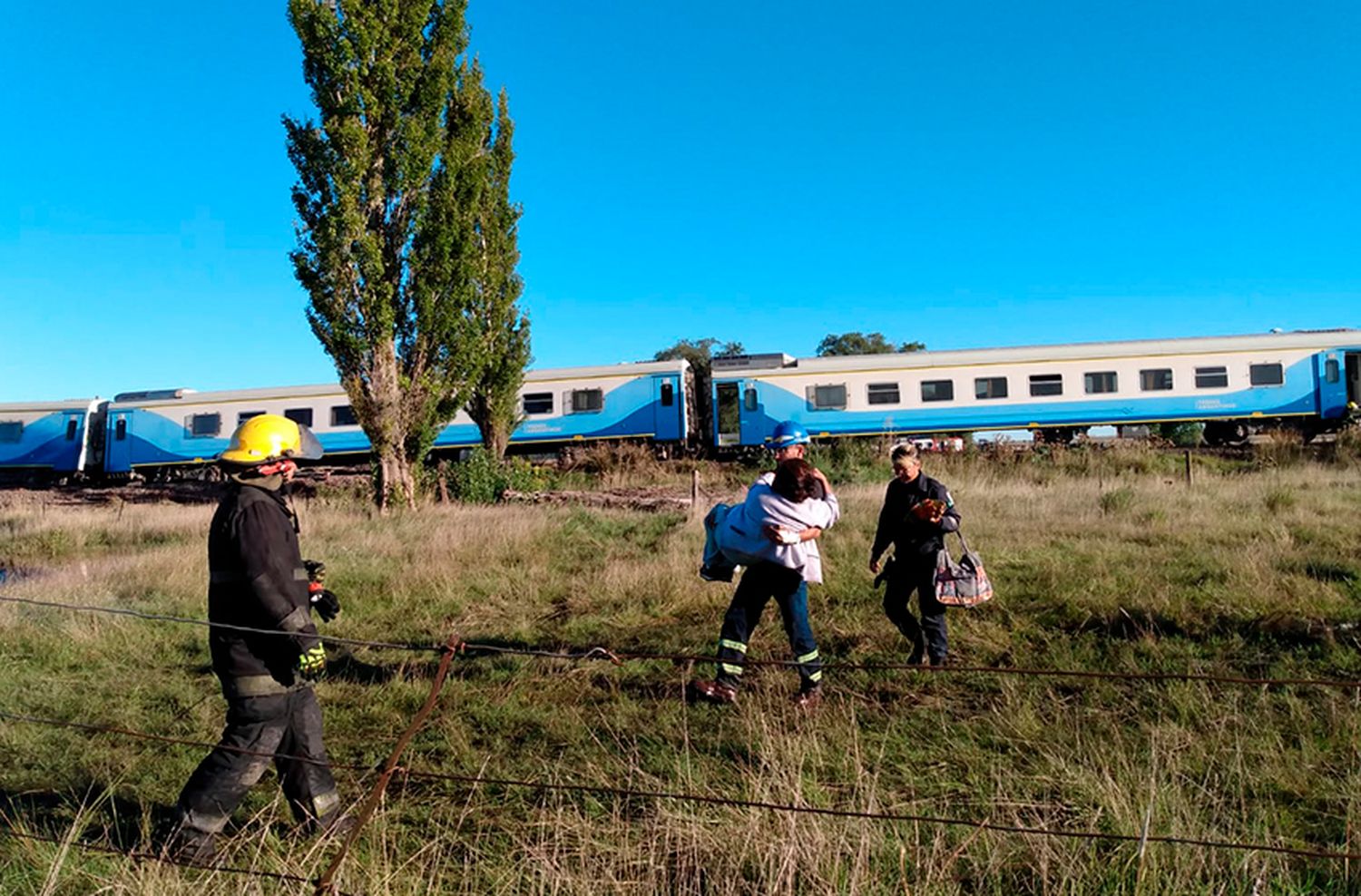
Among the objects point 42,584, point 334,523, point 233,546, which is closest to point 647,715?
A: point 233,546

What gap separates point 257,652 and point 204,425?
26.1 m

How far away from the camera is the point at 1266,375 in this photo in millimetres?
20797

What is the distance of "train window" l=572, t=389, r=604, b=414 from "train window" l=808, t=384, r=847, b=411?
585 cm

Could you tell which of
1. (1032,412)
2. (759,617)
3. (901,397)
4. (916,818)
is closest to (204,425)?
(901,397)

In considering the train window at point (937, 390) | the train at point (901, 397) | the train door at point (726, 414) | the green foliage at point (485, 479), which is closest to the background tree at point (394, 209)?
the green foliage at point (485, 479)

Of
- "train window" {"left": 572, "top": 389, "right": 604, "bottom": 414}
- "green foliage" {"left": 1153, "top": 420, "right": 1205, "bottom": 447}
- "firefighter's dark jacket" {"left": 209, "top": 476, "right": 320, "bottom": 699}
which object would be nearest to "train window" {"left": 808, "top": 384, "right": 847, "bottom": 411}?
"train window" {"left": 572, "top": 389, "right": 604, "bottom": 414}

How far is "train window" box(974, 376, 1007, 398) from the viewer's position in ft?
71.0

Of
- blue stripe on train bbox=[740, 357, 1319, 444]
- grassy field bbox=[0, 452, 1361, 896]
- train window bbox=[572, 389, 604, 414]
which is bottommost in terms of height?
grassy field bbox=[0, 452, 1361, 896]

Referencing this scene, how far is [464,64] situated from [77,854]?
14.5 meters

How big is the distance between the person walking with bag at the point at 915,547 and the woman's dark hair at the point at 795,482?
967 millimetres

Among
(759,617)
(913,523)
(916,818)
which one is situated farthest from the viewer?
(913,523)

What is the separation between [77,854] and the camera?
3188 mm

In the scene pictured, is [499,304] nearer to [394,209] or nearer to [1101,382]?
[394,209]

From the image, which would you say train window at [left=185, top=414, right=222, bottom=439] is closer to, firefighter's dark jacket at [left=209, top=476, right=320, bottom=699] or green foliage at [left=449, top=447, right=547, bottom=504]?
green foliage at [left=449, top=447, right=547, bottom=504]
